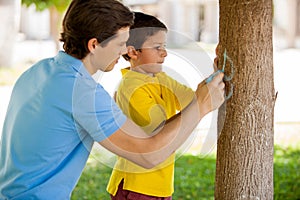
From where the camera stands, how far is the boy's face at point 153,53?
2.59m

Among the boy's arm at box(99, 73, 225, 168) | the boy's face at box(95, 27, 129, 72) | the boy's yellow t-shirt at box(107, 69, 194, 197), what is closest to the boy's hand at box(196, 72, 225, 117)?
the boy's arm at box(99, 73, 225, 168)

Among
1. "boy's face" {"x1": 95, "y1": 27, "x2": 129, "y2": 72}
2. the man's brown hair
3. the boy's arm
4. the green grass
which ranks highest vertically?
the man's brown hair

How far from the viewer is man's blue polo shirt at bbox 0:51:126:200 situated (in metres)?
2.19

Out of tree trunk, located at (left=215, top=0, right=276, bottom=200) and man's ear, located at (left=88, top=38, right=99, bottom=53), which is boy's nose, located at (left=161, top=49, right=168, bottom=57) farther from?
man's ear, located at (left=88, top=38, right=99, bottom=53)

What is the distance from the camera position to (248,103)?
266 centimetres

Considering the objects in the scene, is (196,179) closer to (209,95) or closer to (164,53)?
(164,53)

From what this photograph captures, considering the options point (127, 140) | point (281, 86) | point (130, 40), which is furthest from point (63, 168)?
point (281, 86)

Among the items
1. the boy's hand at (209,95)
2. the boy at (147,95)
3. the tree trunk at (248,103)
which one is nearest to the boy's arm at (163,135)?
the boy's hand at (209,95)

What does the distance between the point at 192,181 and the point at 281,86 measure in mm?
5617

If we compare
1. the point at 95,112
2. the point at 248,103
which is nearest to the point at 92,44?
the point at 95,112

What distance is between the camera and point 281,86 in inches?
427

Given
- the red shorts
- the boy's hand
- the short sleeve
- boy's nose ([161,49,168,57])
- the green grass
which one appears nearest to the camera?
the short sleeve

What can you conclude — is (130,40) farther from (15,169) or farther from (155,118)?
(15,169)

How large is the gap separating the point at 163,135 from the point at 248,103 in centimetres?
57
